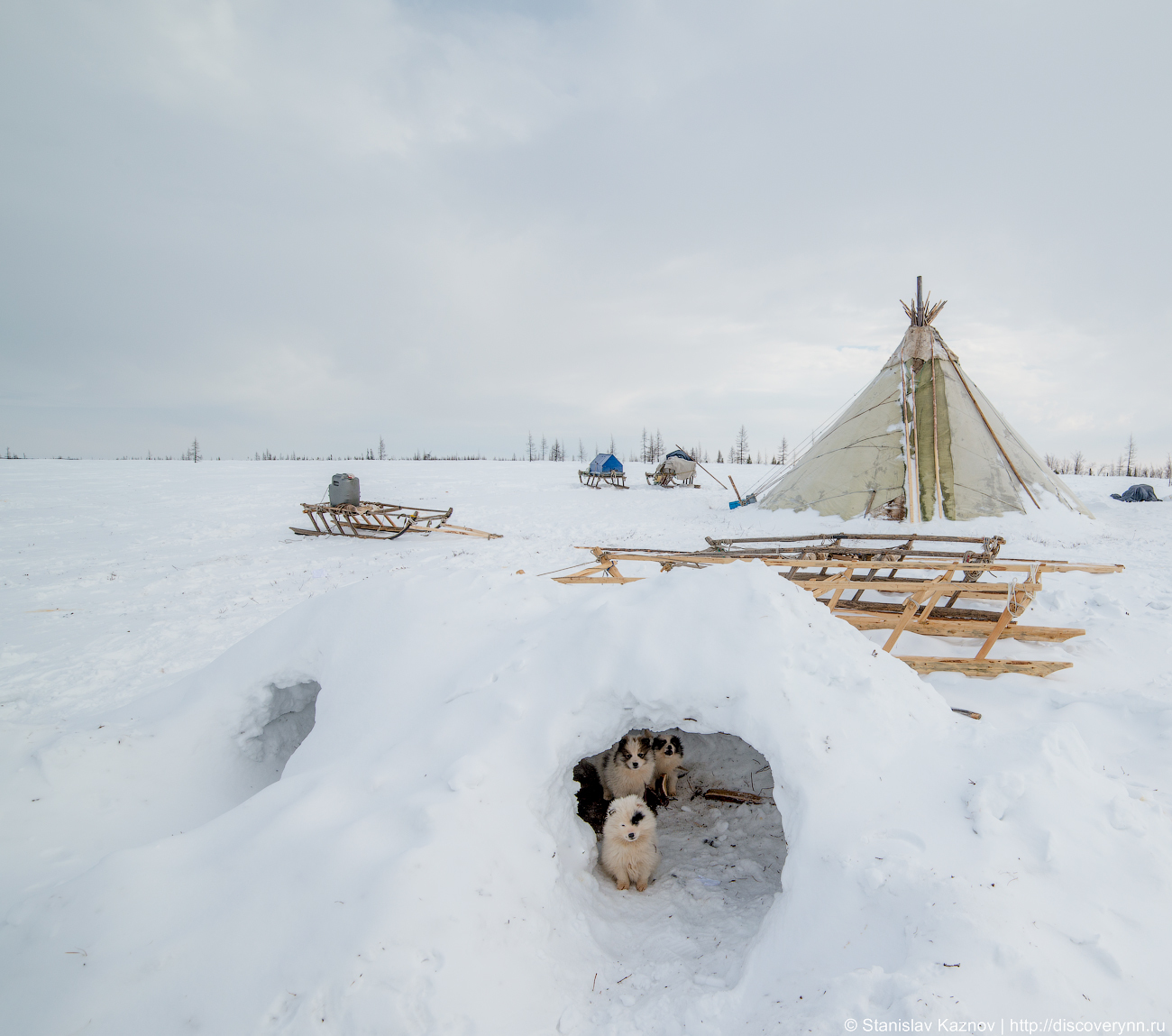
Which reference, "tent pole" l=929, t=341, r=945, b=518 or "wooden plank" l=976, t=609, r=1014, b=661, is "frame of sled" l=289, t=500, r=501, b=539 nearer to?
"tent pole" l=929, t=341, r=945, b=518

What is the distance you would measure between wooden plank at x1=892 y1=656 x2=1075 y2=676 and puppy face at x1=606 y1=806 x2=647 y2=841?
3753mm

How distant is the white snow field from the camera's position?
2494 millimetres

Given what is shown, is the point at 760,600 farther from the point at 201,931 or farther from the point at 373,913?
the point at 201,931

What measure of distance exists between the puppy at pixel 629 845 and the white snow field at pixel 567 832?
0.59ft

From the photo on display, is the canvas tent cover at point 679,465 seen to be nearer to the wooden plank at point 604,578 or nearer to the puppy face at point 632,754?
the wooden plank at point 604,578

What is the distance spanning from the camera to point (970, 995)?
7.11 feet

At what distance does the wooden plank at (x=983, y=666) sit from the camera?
19.7 feet

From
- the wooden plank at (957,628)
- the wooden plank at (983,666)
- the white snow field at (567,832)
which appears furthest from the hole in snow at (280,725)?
the wooden plank at (983,666)

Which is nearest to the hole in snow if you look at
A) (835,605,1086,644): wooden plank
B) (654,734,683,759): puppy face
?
(654,734,683,759): puppy face

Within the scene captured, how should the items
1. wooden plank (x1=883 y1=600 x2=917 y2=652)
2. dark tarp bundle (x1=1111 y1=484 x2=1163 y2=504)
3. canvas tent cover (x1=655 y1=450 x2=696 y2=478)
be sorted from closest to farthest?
wooden plank (x1=883 y1=600 x2=917 y2=652)
dark tarp bundle (x1=1111 y1=484 x2=1163 y2=504)
canvas tent cover (x1=655 y1=450 x2=696 y2=478)

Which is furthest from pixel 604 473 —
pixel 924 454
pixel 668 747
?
pixel 668 747

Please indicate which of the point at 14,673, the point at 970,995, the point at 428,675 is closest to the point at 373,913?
the point at 428,675

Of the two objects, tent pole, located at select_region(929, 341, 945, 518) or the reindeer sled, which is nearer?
tent pole, located at select_region(929, 341, 945, 518)

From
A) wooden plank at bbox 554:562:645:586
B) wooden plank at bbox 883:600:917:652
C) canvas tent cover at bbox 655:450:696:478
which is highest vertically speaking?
canvas tent cover at bbox 655:450:696:478
